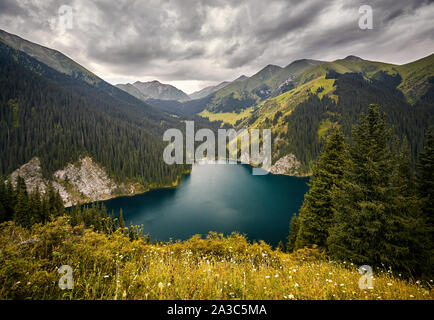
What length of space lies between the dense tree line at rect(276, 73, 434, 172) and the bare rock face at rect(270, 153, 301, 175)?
9.84 feet

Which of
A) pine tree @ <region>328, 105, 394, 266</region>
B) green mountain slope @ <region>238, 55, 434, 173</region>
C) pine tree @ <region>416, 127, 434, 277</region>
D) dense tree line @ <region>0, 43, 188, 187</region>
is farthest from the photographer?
green mountain slope @ <region>238, 55, 434, 173</region>

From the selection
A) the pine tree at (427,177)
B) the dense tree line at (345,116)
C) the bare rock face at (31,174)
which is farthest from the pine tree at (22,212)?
the dense tree line at (345,116)

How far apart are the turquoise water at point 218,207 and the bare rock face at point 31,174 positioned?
2833 centimetres

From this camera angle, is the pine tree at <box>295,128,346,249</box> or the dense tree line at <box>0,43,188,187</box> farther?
the dense tree line at <box>0,43,188,187</box>

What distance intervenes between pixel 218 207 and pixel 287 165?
7261 centimetres

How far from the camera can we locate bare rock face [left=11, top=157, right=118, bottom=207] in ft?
240

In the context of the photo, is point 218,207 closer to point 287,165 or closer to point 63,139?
point 287,165

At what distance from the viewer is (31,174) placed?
74.8m

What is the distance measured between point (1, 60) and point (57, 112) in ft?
344

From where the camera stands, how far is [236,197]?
69.0 meters

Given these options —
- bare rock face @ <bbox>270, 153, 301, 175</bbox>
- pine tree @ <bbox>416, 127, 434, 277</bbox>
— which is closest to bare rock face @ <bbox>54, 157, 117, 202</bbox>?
pine tree @ <bbox>416, 127, 434, 277</bbox>

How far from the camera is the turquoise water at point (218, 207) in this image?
45250 mm
